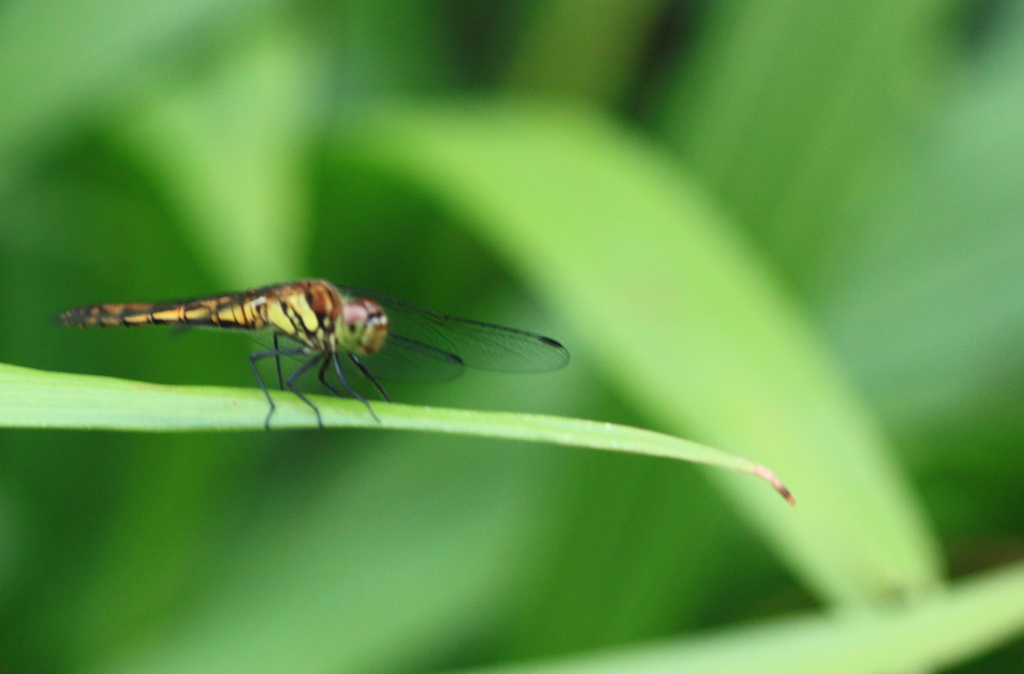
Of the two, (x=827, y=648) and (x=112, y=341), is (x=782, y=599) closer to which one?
(x=827, y=648)

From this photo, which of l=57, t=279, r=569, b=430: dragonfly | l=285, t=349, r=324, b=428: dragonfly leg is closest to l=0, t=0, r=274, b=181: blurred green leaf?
l=57, t=279, r=569, b=430: dragonfly

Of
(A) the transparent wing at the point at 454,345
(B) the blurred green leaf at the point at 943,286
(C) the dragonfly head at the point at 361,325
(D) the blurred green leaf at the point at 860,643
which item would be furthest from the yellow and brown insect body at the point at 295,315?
(B) the blurred green leaf at the point at 943,286

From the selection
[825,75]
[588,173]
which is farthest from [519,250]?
[825,75]

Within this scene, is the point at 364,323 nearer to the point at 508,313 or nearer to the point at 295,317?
the point at 295,317

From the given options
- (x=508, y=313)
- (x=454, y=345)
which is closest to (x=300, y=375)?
(x=454, y=345)

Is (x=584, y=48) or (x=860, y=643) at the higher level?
(x=584, y=48)

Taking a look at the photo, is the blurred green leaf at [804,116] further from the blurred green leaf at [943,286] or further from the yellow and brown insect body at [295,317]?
the yellow and brown insect body at [295,317]
